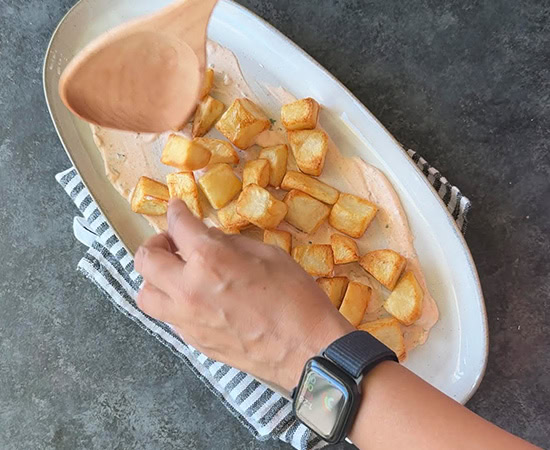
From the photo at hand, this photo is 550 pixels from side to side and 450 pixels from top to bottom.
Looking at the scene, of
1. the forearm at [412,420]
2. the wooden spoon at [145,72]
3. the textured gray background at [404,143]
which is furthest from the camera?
the textured gray background at [404,143]

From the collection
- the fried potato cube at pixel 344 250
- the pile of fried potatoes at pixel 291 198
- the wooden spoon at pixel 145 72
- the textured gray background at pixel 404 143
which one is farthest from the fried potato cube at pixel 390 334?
the wooden spoon at pixel 145 72

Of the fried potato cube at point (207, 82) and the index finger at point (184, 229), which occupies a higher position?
the index finger at point (184, 229)

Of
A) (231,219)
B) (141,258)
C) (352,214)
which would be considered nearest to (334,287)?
(352,214)

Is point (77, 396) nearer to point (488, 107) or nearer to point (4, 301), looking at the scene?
point (4, 301)

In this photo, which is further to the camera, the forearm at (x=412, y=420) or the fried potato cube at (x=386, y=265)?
the fried potato cube at (x=386, y=265)

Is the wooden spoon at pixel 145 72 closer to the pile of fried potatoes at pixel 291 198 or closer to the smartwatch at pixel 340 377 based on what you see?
the pile of fried potatoes at pixel 291 198

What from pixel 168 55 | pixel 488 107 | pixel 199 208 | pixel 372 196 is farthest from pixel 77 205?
pixel 488 107
